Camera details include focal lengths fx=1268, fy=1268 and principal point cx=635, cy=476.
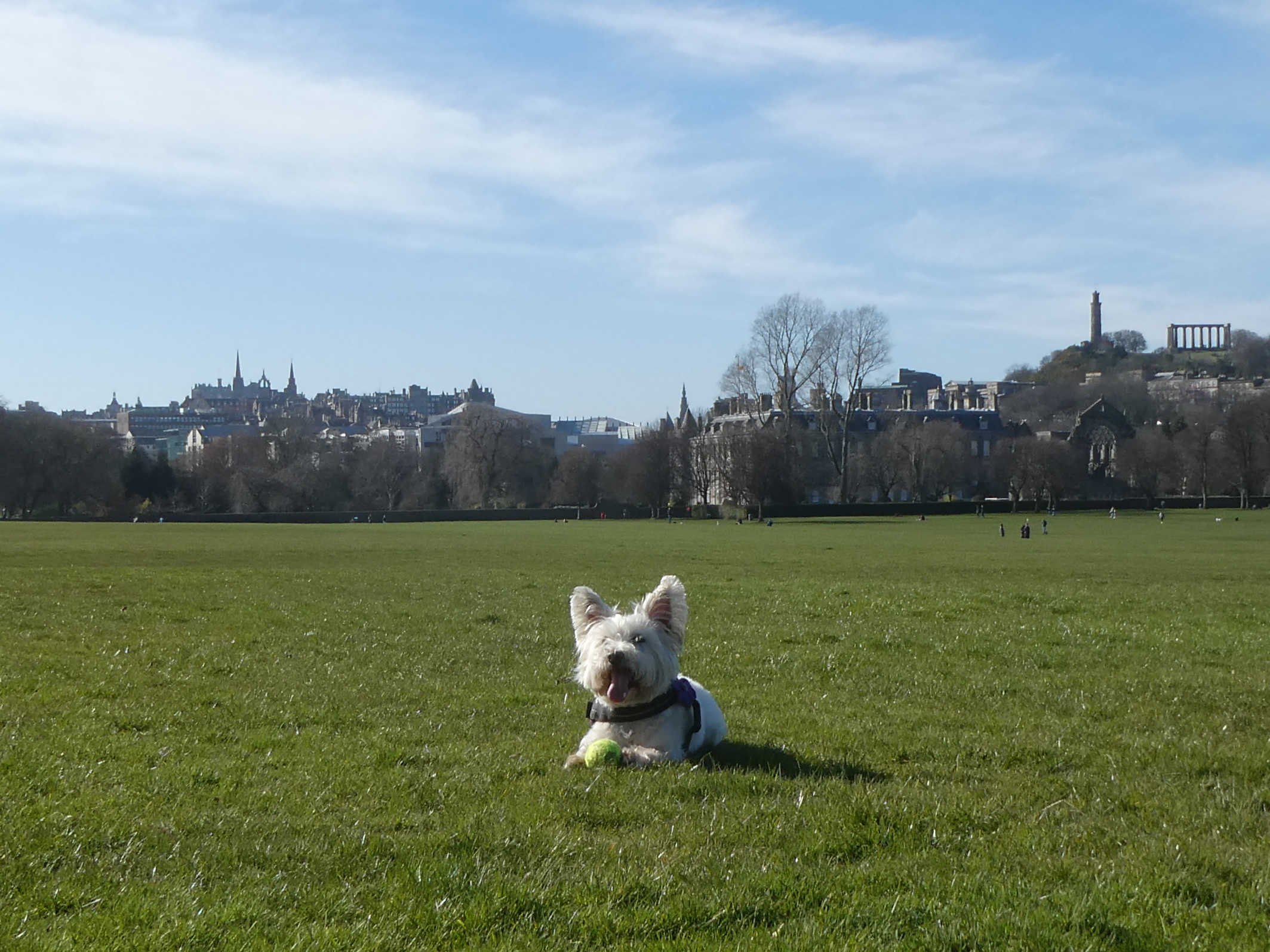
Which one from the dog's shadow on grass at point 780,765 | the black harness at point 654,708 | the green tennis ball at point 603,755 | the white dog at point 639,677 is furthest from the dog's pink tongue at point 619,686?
the dog's shadow on grass at point 780,765

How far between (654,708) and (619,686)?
1.46ft

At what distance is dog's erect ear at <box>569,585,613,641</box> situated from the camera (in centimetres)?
881

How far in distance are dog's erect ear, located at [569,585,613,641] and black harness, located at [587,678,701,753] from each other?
53 cm

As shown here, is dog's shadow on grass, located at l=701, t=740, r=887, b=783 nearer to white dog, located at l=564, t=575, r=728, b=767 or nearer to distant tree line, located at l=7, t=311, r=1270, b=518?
white dog, located at l=564, t=575, r=728, b=767

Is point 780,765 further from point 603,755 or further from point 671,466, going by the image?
point 671,466

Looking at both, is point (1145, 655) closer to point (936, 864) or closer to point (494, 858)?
point (936, 864)

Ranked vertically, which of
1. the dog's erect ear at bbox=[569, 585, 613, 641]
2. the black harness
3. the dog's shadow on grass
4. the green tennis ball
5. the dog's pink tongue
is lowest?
the dog's shadow on grass

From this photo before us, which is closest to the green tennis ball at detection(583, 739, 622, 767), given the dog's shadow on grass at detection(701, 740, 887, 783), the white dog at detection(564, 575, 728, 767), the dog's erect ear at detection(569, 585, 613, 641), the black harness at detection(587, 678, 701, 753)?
the white dog at detection(564, 575, 728, 767)

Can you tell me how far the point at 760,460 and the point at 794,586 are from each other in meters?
85.4

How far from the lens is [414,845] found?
6.62 m

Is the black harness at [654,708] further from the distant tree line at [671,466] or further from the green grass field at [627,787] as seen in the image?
the distant tree line at [671,466]

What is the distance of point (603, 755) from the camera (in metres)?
8.57

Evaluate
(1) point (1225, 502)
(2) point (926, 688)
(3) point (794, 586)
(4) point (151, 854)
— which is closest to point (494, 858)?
(4) point (151, 854)

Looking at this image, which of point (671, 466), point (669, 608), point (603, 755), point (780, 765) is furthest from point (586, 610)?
point (671, 466)
